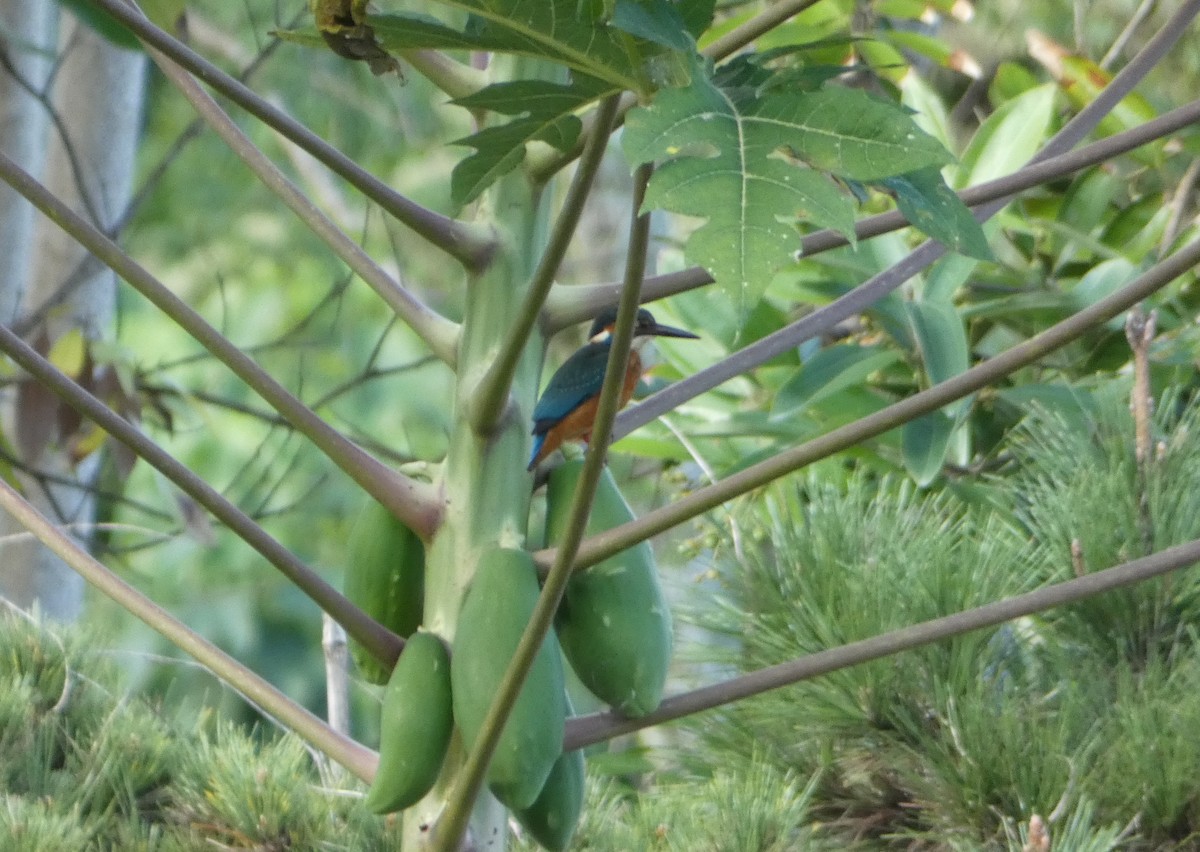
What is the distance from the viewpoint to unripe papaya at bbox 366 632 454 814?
68cm

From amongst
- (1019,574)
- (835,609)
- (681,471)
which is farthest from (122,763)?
(681,471)

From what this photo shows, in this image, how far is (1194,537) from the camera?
808mm

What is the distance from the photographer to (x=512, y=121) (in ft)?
1.88

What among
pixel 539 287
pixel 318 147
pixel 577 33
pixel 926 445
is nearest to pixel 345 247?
pixel 318 147

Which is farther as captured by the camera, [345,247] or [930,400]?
[345,247]

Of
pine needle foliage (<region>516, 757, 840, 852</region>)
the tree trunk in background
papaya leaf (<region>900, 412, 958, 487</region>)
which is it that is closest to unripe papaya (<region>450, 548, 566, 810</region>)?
pine needle foliage (<region>516, 757, 840, 852</region>)

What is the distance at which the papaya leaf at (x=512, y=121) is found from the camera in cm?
55

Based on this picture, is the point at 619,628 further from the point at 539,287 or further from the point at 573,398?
the point at 573,398

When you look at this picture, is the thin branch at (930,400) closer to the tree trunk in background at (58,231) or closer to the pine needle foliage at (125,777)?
the pine needle foliage at (125,777)

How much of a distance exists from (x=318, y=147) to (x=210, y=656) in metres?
0.26

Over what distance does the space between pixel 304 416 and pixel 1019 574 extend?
43 cm

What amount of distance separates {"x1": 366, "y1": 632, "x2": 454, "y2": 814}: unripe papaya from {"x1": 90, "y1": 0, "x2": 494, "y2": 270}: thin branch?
217 millimetres

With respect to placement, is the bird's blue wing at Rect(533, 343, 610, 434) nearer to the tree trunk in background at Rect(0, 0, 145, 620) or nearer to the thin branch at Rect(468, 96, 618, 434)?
the thin branch at Rect(468, 96, 618, 434)

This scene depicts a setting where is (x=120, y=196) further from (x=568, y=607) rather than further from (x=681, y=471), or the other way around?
(x=568, y=607)
